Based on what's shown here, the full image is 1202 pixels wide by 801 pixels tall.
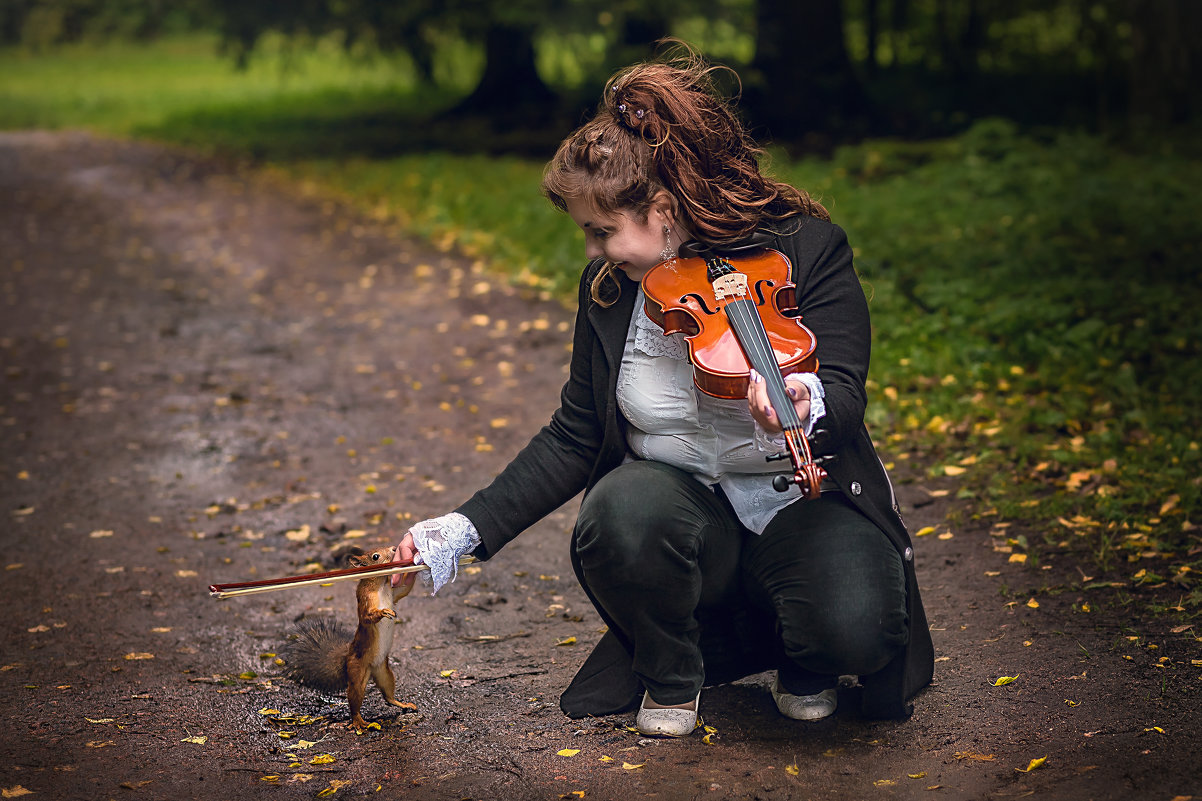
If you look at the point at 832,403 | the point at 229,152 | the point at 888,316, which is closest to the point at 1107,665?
the point at 832,403

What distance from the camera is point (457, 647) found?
141 inches

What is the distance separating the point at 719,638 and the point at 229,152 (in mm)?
14671

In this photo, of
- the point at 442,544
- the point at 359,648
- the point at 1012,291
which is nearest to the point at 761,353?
the point at 442,544

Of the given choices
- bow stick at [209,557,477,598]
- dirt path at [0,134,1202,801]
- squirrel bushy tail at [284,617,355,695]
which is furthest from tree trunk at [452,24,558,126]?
bow stick at [209,557,477,598]

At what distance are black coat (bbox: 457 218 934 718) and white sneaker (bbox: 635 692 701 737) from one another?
0.52ft

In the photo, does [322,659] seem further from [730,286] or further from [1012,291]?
[1012,291]

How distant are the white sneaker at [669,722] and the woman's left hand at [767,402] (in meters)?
0.82

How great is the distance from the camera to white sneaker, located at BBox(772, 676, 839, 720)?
2857 millimetres

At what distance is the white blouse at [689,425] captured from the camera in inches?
107

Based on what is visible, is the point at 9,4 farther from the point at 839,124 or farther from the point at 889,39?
the point at 839,124

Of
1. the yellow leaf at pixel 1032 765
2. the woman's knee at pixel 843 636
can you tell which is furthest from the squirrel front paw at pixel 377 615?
the yellow leaf at pixel 1032 765

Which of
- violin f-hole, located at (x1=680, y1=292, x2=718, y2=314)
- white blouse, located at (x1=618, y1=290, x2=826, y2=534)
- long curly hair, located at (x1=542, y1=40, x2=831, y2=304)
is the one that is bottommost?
white blouse, located at (x1=618, y1=290, x2=826, y2=534)

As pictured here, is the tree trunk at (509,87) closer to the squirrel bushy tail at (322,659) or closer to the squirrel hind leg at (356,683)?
the squirrel bushy tail at (322,659)

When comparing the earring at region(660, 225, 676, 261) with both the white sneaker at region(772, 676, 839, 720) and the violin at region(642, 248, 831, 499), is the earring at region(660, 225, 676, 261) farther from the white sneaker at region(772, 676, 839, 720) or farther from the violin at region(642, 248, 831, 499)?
the white sneaker at region(772, 676, 839, 720)
